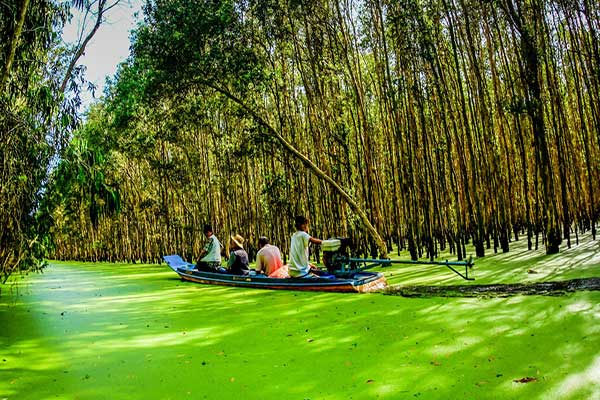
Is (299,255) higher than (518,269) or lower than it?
higher

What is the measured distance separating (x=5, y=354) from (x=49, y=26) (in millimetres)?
3642

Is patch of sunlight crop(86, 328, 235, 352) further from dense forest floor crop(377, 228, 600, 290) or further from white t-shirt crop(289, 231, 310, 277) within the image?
dense forest floor crop(377, 228, 600, 290)

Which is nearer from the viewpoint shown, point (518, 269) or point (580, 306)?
point (580, 306)

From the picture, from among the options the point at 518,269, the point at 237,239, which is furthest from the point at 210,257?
the point at 518,269

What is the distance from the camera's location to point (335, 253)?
6.88 meters

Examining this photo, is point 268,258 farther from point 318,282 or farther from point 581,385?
point 581,385

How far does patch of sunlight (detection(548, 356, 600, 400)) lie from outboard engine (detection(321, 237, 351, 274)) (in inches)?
164

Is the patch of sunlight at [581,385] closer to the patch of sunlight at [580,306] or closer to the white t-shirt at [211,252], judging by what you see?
the patch of sunlight at [580,306]

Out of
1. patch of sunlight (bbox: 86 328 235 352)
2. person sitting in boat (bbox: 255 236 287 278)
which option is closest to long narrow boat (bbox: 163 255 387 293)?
person sitting in boat (bbox: 255 236 287 278)

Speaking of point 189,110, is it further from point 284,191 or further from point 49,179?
point 49,179

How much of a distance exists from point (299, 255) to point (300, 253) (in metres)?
0.04

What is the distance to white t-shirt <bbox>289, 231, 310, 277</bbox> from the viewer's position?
663 cm

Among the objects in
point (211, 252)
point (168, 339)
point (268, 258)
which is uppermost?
point (211, 252)

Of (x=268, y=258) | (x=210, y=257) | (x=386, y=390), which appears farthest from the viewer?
(x=210, y=257)
